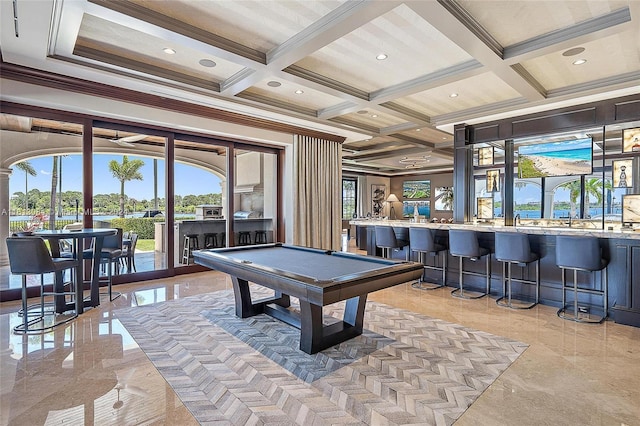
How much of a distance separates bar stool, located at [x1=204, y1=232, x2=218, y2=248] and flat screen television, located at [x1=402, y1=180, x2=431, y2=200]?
10623mm

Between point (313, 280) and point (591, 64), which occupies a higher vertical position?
point (591, 64)

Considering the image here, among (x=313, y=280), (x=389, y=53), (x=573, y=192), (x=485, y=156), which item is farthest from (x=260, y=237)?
(x=573, y=192)

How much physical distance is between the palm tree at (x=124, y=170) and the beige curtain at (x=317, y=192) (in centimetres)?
290

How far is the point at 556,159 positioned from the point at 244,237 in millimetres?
5962

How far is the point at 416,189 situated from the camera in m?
15.1

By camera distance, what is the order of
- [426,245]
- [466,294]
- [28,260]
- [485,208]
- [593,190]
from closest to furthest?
[28,260] < [466,294] < [426,245] < [593,190] < [485,208]

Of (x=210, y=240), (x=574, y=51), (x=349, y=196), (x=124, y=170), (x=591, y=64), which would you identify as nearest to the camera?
(x=574, y=51)

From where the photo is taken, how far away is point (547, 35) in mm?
3438

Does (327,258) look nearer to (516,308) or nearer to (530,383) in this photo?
(530,383)

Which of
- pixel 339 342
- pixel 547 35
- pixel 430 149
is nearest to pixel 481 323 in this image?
pixel 339 342

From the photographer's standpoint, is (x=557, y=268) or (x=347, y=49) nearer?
(x=347, y=49)

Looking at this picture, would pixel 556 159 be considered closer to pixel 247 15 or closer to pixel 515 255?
pixel 515 255

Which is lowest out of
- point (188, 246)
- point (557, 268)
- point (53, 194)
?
point (557, 268)

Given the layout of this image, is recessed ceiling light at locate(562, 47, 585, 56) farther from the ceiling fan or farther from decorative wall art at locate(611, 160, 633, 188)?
the ceiling fan
